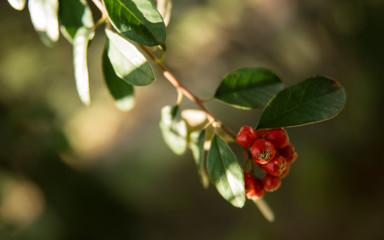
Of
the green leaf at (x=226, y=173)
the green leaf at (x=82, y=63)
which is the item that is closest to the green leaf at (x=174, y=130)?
the green leaf at (x=226, y=173)

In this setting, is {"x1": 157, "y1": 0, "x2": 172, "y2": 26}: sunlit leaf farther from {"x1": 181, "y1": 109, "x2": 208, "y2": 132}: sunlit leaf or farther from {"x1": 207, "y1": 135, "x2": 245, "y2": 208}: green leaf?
{"x1": 207, "y1": 135, "x2": 245, "y2": 208}: green leaf

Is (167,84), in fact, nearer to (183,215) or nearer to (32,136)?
(183,215)

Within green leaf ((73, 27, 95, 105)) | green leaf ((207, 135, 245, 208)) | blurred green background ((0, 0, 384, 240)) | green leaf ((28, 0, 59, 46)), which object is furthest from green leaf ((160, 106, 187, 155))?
blurred green background ((0, 0, 384, 240))

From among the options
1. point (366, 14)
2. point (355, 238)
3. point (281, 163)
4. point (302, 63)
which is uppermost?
point (281, 163)

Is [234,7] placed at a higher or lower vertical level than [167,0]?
lower

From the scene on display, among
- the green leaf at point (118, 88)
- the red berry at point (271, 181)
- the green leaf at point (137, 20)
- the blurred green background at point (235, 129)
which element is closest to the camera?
the green leaf at point (137, 20)

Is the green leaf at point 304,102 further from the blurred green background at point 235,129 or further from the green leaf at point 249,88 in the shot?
the blurred green background at point 235,129

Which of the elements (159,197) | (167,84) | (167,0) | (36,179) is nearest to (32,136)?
(36,179)
